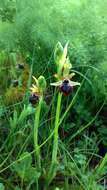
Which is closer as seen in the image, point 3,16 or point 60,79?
point 60,79

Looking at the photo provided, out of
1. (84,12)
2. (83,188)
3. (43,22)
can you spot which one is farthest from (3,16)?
(83,188)

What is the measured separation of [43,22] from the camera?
193cm

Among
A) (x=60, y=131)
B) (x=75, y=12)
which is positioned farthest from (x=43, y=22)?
(x=60, y=131)

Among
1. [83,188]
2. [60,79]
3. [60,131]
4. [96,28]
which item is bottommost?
[83,188]

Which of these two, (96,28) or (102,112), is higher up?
(96,28)

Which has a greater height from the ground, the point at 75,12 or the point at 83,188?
the point at 75,12

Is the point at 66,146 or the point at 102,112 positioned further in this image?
the point at 102,112

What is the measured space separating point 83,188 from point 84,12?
0.73m

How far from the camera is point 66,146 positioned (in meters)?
1.85

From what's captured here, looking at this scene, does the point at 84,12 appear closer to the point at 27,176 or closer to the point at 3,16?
the point at 3,16

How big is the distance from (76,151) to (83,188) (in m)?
0.16

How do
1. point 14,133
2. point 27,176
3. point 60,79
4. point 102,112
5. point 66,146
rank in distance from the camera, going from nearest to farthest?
point 60,79 → point 27,176 → point 14,133 → point 66,146 → point 102,112

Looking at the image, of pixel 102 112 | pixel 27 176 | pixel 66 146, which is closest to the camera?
pixel 27 176

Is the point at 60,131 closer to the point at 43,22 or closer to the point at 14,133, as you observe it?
the point at 14,133
